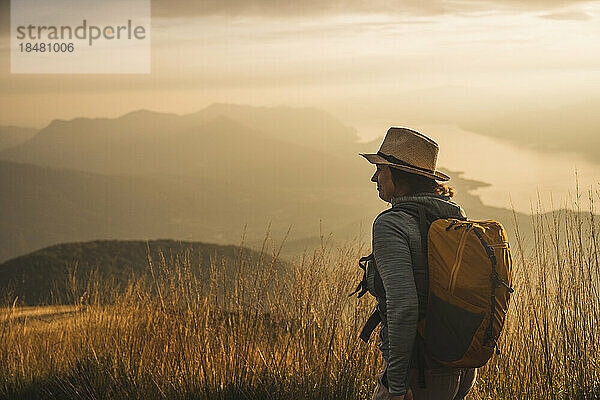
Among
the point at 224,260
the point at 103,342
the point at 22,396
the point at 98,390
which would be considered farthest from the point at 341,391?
the point at 22,396

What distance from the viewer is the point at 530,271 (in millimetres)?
4027

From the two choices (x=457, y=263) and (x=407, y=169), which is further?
(x=407, y=169)

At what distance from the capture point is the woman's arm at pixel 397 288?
6.21ft

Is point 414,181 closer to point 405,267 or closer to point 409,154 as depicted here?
point 409,154

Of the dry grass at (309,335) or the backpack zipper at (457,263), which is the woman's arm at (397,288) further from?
the dry grass at (309,335)

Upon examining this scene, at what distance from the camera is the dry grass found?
12.4 ft

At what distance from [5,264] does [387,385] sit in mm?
14389

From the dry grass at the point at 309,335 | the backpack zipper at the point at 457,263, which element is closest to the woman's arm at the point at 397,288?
the backpack zipper at the point at 457,263

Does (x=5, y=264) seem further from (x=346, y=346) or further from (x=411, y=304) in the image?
(x=411, y=304)

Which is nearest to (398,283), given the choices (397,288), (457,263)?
(397,288)

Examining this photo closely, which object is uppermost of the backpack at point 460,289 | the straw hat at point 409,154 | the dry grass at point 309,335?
the straw hat at point 409,154

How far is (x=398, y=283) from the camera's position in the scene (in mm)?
1893

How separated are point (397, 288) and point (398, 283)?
0.05 ft

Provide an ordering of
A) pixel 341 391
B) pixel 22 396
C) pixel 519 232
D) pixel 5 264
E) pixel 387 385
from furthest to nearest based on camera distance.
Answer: pixel 5 264, pixel 22 396, pixel 519 232, pixel 341 391, pixel 387 385
